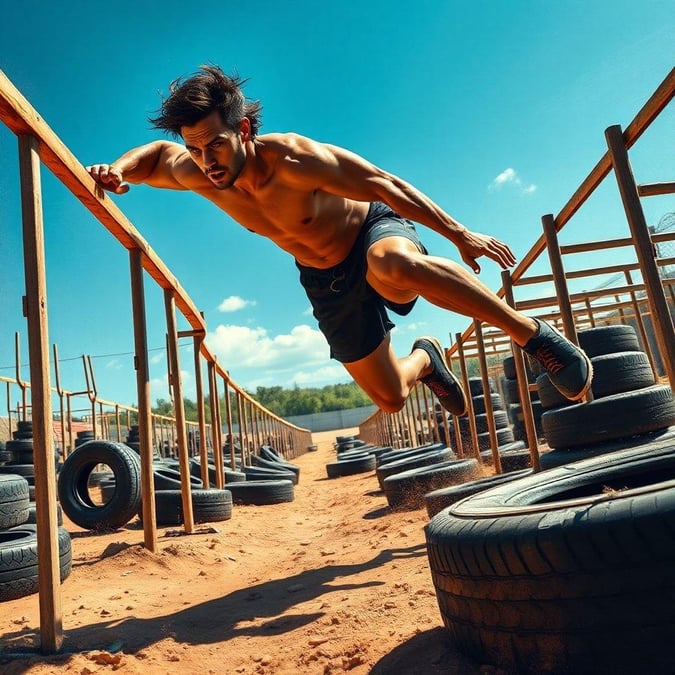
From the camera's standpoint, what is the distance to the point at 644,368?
4.05 metres

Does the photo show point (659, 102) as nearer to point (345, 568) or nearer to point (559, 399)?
point (559, 399)

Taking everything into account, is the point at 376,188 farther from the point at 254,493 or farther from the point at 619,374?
the point at 254,493

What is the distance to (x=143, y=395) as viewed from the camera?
455 cm

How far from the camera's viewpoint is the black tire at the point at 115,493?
5.42 meters

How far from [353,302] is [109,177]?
150cm

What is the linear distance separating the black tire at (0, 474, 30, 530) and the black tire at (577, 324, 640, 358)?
3991 millimetres

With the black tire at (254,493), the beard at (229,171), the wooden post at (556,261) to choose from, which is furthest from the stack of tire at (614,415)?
the black tire at (254,493)

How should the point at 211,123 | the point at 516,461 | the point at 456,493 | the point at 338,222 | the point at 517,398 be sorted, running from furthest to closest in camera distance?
the point at 517,398 → the point at 516,461 → the point at 456,493 → the point at 338,222 → the point at 211,123

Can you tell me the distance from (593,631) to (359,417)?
71.2m

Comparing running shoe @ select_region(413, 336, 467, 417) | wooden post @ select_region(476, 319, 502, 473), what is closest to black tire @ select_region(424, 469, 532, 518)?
running shoe @ select_region(413, 336, 467, 417)

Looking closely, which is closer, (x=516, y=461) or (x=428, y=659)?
(x=428, y=659)

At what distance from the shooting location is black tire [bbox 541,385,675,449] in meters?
3.59

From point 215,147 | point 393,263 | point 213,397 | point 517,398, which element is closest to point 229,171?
point 215,147

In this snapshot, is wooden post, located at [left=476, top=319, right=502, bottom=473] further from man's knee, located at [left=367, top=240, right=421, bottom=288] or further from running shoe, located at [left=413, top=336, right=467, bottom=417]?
man's knee, located at [left=367, top=240, right=421, bottom=288]
